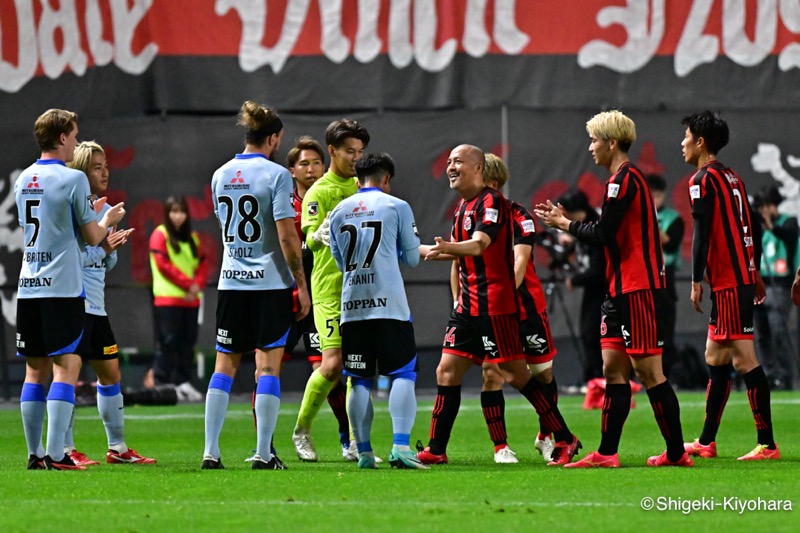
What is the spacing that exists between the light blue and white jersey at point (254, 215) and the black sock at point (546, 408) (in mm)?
2032

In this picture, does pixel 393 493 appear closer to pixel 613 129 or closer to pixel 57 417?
pixel 57 417

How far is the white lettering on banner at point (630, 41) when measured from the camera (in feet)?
61.5

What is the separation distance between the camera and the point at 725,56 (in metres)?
19.0

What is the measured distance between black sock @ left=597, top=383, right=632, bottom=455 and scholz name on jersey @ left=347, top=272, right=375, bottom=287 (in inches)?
64.8

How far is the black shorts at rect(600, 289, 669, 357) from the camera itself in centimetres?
918

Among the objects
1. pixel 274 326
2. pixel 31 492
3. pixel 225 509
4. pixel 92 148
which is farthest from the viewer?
pixel 92 148

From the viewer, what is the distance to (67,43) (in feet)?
60.1

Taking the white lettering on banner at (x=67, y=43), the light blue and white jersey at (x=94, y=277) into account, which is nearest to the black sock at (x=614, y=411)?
the light blue and white jersey at (x=94, y=277)

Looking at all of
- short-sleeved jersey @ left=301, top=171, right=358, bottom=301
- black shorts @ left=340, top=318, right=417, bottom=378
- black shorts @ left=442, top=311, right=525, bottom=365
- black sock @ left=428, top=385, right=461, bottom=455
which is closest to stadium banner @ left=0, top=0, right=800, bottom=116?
short-sleeved jersey @ left=301, top=171, right=358, bottom=301

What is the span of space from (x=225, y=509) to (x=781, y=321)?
1244 cm

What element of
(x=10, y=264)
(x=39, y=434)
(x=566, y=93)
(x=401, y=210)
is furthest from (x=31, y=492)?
(x=566, y=93)

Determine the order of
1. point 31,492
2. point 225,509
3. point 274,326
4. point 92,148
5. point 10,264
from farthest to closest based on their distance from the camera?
point 10,264
point 92,148
point 274,326
point 31,492
point 225,509

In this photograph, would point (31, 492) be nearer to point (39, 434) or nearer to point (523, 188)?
point (39, 434)

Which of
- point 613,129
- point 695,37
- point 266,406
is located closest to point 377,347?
point 266,406
